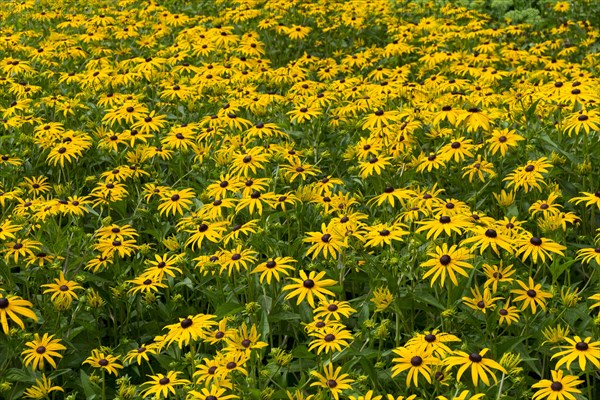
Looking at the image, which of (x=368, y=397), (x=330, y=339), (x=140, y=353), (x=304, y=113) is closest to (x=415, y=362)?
(x=368, y=397)

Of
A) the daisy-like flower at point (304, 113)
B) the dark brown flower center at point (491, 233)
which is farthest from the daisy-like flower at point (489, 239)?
the daisy-like flower at point (304, 113)

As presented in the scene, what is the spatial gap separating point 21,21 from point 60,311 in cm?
650

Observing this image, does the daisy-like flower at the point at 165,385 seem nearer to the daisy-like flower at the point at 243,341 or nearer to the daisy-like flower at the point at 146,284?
the daisy-like flower at the point at 243,341

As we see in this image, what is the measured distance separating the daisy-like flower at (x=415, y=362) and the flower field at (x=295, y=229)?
0.04ft

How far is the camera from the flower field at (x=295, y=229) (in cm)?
348

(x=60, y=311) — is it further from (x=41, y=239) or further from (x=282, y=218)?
(x=282, y=218)

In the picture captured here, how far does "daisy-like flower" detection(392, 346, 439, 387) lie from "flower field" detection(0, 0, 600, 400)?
0.5 inches

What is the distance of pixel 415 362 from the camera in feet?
10.1

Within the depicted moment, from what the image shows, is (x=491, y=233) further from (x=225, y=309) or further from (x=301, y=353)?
(x=225, y=309)

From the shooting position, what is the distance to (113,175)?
516cm

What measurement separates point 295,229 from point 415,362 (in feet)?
6.13

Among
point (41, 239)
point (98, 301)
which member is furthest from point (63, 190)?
point (98, 301)

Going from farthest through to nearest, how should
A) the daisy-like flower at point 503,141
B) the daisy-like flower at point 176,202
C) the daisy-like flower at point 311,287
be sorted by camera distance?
1. the daisy-like flower at point 503,141
2. the daisy-like flower at point 176,202
3. the daisy-like flower at point 311,287

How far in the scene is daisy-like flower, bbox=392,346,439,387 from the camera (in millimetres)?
3048
